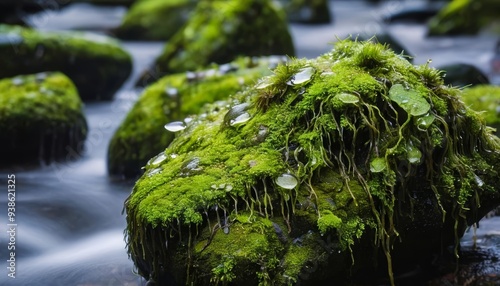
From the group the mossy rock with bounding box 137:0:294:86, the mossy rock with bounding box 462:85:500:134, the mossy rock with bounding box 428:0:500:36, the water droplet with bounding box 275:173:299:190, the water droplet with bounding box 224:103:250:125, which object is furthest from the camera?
the mossy rock with bounding box 428:0:500:36

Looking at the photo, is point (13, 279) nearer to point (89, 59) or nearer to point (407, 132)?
point (407, 132)

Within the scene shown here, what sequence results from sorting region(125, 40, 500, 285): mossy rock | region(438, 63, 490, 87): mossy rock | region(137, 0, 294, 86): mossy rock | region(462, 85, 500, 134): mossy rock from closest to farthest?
region(125, 40, 500, 285): mossy rock → region(462, 85, 500, 134): mossy rock → region(438, 63, 490, 87): mossy rock → region(137, 0, 294, 86): mossy rock

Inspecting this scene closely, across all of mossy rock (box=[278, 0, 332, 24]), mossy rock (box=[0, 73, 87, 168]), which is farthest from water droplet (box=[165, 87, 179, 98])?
mossy rock (box=[278, 0, 332, 24])

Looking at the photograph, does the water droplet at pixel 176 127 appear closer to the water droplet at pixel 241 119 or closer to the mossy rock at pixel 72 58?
the water droplet at pixel 241 119

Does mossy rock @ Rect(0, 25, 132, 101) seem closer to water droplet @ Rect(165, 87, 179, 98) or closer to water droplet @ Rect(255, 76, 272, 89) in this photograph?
water droplet @ Rect(165, 87, 179, 98)

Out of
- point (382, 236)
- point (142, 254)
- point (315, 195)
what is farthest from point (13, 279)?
point (382, 236)

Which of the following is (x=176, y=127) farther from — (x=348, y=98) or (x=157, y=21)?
(x=157, y=21)
